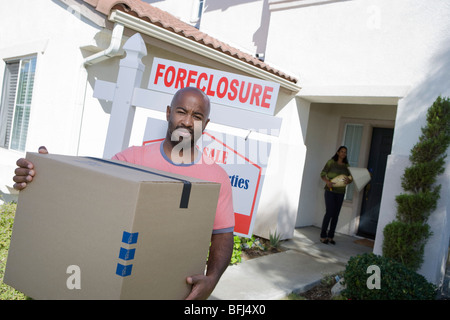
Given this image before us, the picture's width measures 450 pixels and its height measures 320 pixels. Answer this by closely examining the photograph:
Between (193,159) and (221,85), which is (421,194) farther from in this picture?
(193,159)

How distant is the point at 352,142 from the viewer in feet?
23.8

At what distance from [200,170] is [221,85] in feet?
3.71

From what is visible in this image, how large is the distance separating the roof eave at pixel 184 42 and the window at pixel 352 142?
2353mm

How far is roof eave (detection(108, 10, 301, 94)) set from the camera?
362 cm

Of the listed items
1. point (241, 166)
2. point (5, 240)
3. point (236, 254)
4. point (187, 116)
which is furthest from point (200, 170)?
point (236, 254)

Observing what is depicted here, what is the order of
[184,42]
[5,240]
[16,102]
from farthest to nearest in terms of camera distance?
[16,102], [184,42], [5,240]

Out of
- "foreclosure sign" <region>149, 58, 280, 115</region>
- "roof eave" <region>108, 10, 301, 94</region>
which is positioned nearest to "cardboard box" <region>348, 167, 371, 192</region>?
"roof eave" <region>108, 10, 301, 94</region>

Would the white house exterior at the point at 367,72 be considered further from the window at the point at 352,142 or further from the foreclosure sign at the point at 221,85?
the foreclosure sign at the point at 221,85

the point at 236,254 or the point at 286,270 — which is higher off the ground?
the point at 236,254

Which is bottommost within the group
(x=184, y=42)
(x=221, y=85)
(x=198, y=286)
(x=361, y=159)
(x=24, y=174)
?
(x=198, y=286)

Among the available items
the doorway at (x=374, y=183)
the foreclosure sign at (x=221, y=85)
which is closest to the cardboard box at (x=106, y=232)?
the foreclosure sign at (x=221, y=85)

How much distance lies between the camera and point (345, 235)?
7121 millimetres

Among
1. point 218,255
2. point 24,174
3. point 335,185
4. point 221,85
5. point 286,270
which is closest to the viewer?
point 24,174

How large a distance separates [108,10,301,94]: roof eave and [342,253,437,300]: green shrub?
9.08 ft
